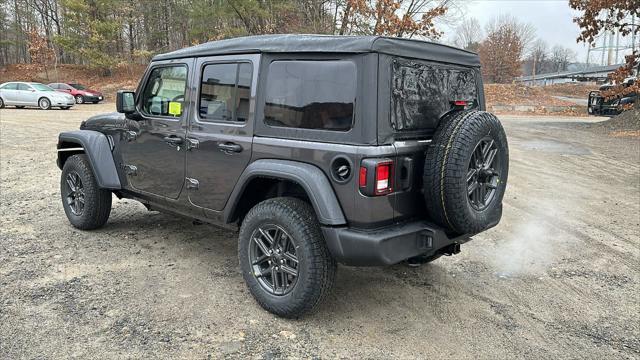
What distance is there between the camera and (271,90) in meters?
3.30

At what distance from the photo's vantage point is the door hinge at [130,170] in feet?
14.7

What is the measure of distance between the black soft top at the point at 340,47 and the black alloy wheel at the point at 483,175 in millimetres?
712

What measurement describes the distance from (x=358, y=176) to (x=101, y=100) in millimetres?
31466

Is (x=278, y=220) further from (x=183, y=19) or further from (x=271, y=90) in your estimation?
(x=183, y=19)

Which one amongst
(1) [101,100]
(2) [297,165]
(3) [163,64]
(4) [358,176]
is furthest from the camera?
(1) [101,100]

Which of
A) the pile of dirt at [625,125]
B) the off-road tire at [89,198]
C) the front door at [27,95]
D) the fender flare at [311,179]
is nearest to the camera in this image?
the fender flare at [311,179]

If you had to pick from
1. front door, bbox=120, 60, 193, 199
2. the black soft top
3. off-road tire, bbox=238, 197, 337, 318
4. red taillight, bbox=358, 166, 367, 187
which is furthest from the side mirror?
red taillight, bbox=358, 166, 367, 187

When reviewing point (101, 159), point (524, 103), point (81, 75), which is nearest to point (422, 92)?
point (101, 159)

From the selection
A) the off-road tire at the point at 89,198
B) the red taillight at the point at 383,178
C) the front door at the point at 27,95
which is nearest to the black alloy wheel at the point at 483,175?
the red taillight at the point at 383,178

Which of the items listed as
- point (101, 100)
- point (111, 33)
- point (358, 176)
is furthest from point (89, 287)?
point (111, 33)

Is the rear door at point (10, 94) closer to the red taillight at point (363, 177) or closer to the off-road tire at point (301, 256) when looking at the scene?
the off-road tire at point (301, 256)

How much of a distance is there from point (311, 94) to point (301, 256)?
106 centimetres

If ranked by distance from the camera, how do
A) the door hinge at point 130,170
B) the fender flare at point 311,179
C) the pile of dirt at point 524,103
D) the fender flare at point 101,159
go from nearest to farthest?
the fender flare at point 311,179 → the door hinge at point 130,170 → the fender flare at point 101,159 → the pile of dirt at point 524,103

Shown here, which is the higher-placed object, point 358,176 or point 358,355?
point 358,176
